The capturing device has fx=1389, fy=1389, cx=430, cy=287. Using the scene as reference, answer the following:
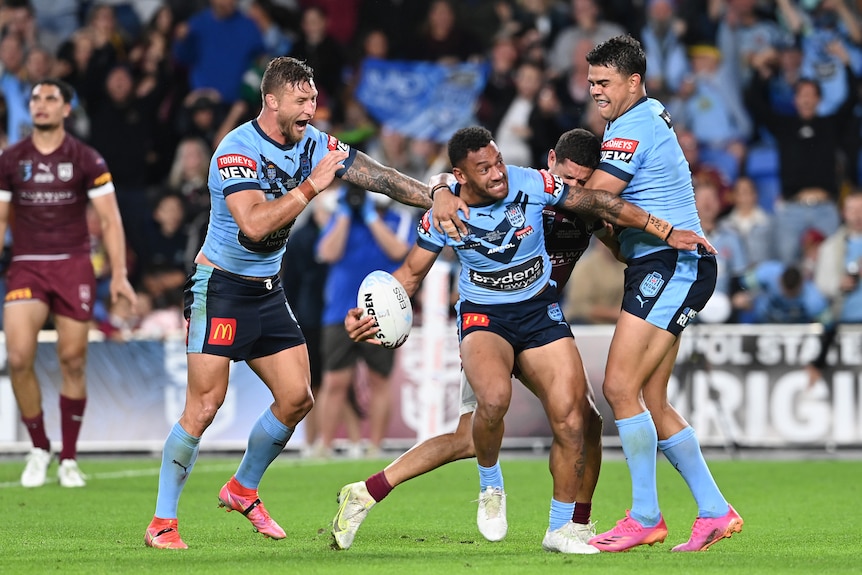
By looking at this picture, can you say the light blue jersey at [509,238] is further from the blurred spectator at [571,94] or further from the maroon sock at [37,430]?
the blurred spectator at [571,94]

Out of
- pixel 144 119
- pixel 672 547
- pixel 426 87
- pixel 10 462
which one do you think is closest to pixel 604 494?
pixel 672 547

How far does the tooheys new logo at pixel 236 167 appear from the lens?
7793 millimetres

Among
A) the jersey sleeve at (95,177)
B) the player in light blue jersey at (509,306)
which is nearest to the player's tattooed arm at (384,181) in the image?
the player in light blue jersey at (509,306)

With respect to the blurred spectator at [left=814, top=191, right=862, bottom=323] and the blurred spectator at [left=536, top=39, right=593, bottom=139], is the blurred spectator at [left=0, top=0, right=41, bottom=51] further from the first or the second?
the blurred spectator at [left=814, top=191, right=862, bottom=323]

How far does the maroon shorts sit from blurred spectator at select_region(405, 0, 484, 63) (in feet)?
27.9

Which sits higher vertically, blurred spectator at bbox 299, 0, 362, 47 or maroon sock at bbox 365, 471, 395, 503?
blurred spectator at bbox 299, 0, 362, 47

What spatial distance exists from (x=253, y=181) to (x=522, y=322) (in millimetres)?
1703

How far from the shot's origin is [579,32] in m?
18.4

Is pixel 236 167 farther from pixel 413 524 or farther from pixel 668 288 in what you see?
pixel 413 524

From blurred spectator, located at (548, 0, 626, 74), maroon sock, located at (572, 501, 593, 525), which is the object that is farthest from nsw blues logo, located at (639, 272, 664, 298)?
blurred spectator, located at (548, 0, 626, 74)

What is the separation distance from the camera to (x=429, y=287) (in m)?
15.0

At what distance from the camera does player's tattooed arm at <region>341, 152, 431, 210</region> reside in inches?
328

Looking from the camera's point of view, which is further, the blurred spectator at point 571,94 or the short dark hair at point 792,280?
the blurred spectator at point 571,94

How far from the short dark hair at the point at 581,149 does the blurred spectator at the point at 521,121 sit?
9.15 m
